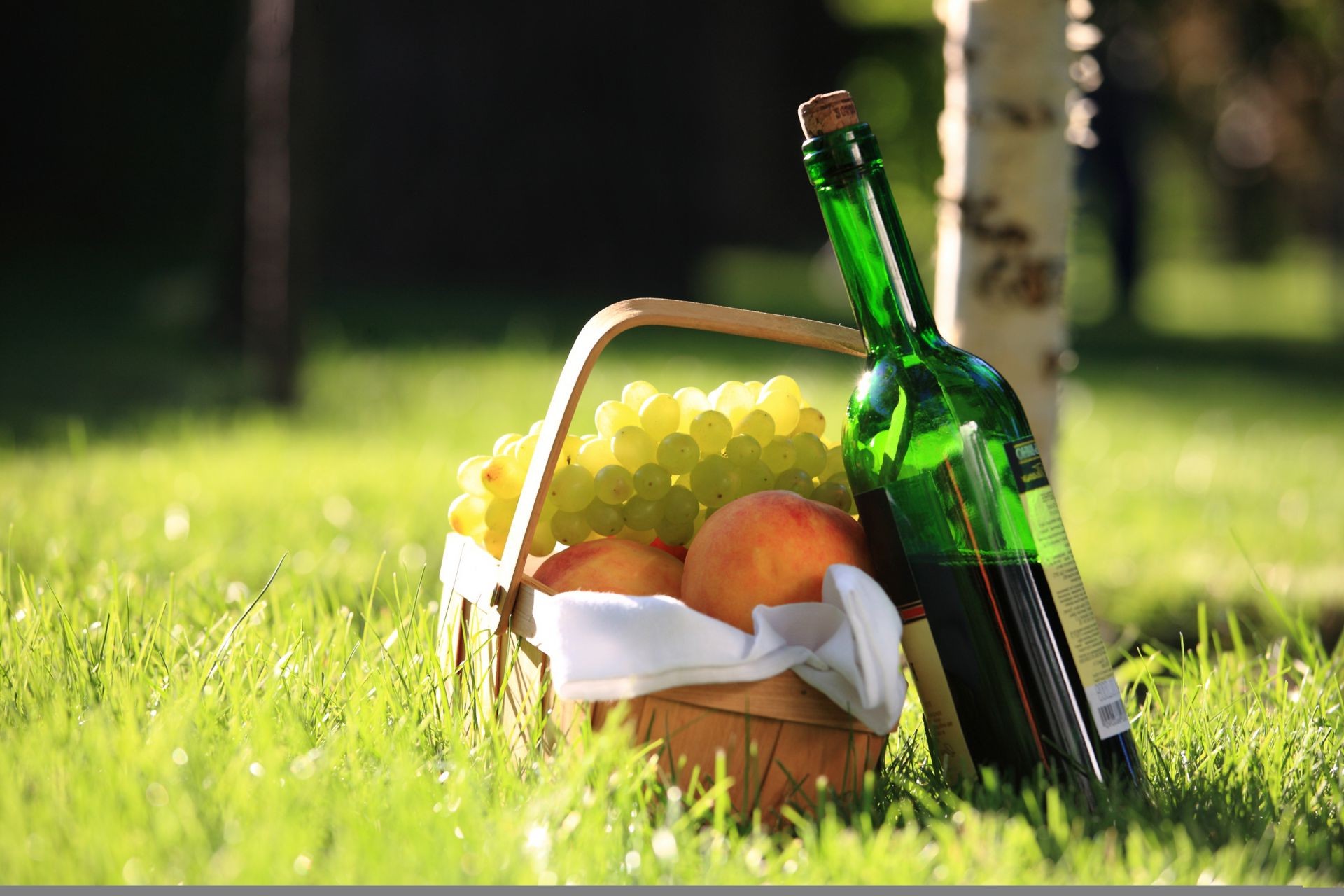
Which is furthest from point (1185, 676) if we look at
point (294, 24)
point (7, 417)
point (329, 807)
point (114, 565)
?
point (7, 417)

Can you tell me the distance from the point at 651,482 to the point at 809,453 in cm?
25

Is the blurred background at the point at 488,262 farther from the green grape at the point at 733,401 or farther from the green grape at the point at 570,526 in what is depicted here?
Answer: the green grape at the point at 570,526

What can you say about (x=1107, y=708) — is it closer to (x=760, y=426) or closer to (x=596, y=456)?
(x=760, y=426)

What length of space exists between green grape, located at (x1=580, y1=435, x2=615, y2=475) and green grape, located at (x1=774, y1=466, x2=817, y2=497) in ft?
0.80

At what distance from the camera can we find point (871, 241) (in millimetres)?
1611

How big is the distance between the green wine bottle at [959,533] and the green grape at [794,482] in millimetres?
219

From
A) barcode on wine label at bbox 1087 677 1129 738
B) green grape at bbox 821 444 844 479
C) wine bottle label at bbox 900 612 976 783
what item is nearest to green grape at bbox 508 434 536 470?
green grape at bbox 821 444 844 479

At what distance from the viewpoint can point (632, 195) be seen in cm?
1052

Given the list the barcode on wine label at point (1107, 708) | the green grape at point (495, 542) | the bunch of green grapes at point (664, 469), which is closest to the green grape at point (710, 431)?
the bunch of green grapes at point (664, 469)

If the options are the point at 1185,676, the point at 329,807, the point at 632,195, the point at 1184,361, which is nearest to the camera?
the point at 329,807

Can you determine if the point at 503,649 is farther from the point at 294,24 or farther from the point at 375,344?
the point at 375,344

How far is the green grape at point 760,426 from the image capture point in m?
1.84

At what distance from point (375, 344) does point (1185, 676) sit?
20.0ft

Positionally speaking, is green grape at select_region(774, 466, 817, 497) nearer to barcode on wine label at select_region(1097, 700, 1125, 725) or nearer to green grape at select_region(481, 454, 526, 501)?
green grape at select_region(481, 454, 526, 501)
